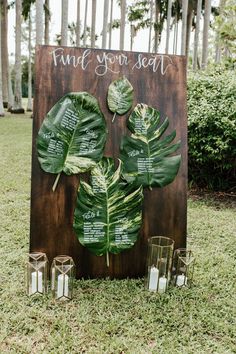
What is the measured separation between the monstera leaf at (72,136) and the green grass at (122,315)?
2.93ft

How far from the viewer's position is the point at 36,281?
94.1 inches

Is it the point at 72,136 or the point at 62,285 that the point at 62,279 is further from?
the point at 72,136

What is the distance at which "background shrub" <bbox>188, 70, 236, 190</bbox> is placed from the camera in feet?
14.8

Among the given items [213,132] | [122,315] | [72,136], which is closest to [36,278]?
[122,315]

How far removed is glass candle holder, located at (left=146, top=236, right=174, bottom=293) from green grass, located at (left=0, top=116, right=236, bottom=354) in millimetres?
75

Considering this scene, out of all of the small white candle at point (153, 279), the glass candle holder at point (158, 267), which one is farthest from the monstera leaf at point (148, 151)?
the small white candle at point (153, 279)

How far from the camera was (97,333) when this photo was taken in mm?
2043

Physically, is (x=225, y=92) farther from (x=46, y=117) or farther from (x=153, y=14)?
(x=153, y=14)

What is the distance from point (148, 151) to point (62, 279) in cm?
109

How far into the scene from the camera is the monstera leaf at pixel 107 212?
100 inches

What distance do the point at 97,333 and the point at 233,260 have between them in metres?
1.52

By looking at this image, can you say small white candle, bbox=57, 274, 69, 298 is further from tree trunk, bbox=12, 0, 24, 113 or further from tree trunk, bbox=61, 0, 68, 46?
tree trunk, bbox=12, 0, 24, 113

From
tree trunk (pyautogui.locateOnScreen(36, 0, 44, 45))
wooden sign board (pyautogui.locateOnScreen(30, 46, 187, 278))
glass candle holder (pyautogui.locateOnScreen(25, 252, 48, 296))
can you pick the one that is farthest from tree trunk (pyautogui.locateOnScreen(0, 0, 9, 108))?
glass candle holder (pyautogui.locateOnScreen(25, 252, 48, 296))

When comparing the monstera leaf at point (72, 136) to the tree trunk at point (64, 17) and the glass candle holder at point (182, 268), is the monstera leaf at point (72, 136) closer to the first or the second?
the glass candle holder at point (182, 268)
